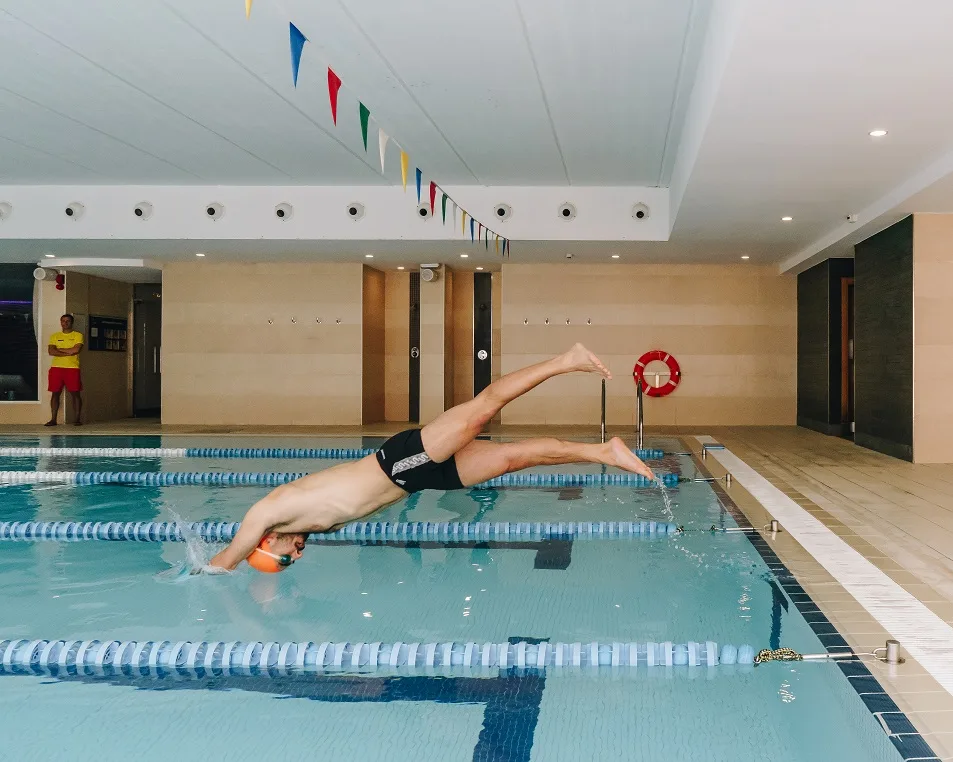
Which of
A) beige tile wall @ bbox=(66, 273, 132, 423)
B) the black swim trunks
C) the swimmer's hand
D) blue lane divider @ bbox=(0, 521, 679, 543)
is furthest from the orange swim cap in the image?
beige tile wall @ bbox=(66, 273, 132, 423)

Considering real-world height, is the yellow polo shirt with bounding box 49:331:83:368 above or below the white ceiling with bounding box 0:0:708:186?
below

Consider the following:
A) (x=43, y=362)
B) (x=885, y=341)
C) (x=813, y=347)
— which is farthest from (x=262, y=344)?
(x=885, y=341)

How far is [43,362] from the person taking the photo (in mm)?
11867

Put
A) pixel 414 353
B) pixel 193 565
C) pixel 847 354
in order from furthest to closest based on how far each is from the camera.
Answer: pixel 414 353 < pixel 847 354 < pixel 193 565

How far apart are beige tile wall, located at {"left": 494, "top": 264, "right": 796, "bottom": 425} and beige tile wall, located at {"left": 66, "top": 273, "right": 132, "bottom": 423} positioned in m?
6.17

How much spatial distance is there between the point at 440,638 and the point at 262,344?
9396 millimetres

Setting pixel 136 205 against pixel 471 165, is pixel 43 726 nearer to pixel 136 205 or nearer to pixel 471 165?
pixel 471 165

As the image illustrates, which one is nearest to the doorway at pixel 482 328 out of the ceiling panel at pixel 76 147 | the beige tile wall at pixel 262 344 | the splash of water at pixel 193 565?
the beige tile wall at pixel 262 344

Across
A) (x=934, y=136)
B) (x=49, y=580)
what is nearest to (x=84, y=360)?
(x=49, y=580)

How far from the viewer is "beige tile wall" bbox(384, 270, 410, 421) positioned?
12.7 meters

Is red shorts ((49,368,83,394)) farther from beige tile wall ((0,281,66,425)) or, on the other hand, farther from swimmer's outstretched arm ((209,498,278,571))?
swimmer's outstretched arm ((209,498,278,571))

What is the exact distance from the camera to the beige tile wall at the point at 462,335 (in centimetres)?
1251

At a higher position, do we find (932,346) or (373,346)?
(373,346)

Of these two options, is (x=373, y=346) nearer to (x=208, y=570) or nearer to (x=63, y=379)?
(x=63, y=379)
